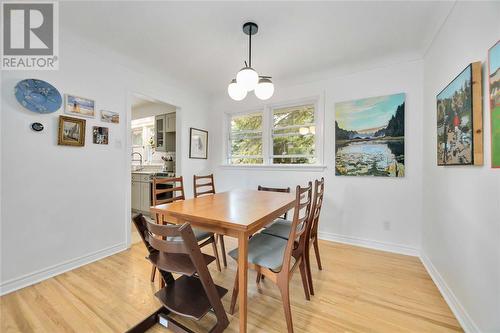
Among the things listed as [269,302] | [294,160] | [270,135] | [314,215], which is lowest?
[269,302]

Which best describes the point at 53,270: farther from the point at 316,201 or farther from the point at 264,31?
the point at 264,31

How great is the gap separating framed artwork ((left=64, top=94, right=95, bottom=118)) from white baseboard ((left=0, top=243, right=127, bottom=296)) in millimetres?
1551

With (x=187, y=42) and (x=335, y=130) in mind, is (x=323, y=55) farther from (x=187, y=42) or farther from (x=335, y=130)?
(x=187, y=42)

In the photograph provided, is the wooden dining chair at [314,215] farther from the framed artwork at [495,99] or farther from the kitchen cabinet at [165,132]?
the kitchen cabinet at [165,132]

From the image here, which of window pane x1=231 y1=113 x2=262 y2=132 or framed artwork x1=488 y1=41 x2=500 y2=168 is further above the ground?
window pane x1=231 y1=113 x2=262 y2=132

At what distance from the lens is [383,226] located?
2.62 metres

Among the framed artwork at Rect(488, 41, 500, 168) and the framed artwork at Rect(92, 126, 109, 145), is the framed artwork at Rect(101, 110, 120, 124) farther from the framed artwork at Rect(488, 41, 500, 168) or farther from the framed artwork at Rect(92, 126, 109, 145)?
the framed artwork at Rect(488, 41, 500, 168)

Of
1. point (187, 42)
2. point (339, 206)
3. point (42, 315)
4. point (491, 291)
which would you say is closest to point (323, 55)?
point (187, 42)

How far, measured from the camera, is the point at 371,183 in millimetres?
2689

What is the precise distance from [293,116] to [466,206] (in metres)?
2.35

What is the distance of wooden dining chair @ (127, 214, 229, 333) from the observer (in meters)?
1.04

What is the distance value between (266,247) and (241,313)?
459mm

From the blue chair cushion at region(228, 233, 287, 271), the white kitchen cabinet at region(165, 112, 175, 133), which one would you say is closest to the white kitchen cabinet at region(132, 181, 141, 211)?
the white kitchen cabinet at region(165, 112, 175, 133)

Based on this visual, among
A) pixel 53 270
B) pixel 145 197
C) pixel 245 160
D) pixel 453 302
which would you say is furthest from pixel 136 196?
pixel 453 302
